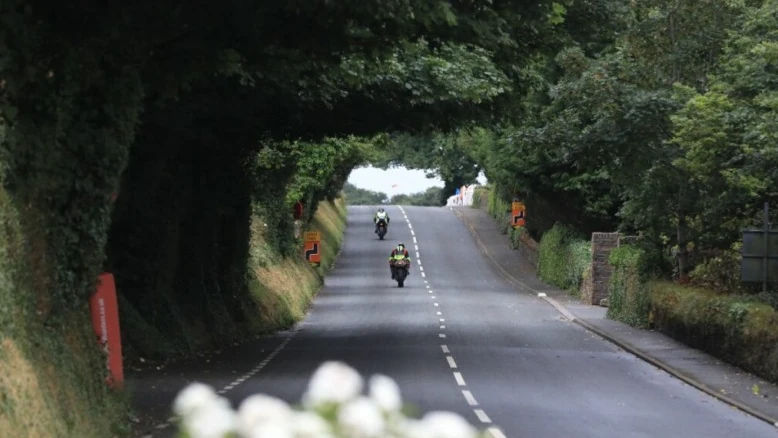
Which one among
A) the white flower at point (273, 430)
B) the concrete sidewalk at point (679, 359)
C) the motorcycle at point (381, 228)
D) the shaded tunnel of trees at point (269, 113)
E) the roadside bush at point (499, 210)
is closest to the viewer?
the white flower at point (273, 430)

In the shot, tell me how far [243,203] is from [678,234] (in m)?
11.2

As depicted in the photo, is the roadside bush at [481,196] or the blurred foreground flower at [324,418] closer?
the blurred foreground flower at [324,418]

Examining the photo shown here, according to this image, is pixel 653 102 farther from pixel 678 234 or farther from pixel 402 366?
pixel 402 366

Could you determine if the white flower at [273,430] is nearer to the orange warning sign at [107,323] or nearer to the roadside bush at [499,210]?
the orange warning sign at [107,323]

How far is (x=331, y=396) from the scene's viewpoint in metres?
3.64

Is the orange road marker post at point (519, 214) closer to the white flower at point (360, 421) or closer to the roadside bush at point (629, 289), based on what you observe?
the roadside bush at point (629, 289)

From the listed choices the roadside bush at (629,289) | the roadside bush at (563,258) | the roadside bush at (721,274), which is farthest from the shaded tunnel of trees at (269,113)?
the roadside bush at (563,258)

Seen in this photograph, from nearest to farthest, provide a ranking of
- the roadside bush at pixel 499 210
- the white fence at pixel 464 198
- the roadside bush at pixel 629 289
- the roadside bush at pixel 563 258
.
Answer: the roadside bush at pixel 629 289, the roadside bush at pixel 563 258, the roadside bush at pixel 499 210, the white fence at pixel 464 198

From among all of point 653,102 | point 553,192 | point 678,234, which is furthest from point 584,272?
point 653,102

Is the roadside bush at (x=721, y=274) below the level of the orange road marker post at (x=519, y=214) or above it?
below

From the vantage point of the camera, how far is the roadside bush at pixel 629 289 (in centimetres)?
3403

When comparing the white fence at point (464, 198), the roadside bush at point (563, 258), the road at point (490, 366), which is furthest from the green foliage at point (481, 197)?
the road at point (490, 366)

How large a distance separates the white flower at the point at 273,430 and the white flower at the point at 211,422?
0.08 meters

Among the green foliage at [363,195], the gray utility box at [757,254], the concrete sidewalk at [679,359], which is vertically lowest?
the concrete sidewalk at [679,359]
